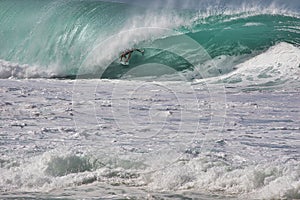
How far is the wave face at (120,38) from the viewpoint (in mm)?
21500

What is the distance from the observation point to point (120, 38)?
23.4m

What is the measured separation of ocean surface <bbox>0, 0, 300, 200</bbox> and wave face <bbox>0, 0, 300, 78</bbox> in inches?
2.1

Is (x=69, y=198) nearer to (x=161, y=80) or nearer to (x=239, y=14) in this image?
(x=161, y=80)

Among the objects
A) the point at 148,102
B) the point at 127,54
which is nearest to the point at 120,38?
the point at 127,54

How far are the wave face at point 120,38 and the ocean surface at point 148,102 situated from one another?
0.18ft

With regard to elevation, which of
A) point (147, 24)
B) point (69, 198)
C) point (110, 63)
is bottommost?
point (69, 198)

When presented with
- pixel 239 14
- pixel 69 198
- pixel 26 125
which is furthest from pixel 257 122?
pixel 239 14

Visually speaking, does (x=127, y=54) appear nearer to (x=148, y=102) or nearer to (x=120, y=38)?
(x=120, y=38)

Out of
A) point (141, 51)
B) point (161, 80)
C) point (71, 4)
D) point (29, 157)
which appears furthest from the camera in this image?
point (71, 4)

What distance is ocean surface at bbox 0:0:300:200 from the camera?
7918 mm

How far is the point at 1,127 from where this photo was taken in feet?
37.0

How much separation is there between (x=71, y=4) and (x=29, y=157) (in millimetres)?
19902

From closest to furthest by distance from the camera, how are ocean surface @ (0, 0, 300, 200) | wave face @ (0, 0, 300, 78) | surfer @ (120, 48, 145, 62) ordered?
ocean surface @ (0, 0, 300, 200) < wave face @ (0, 0, 300, 78) < surfer @ (120, 48, 145, 62)

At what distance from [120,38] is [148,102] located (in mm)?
9786
